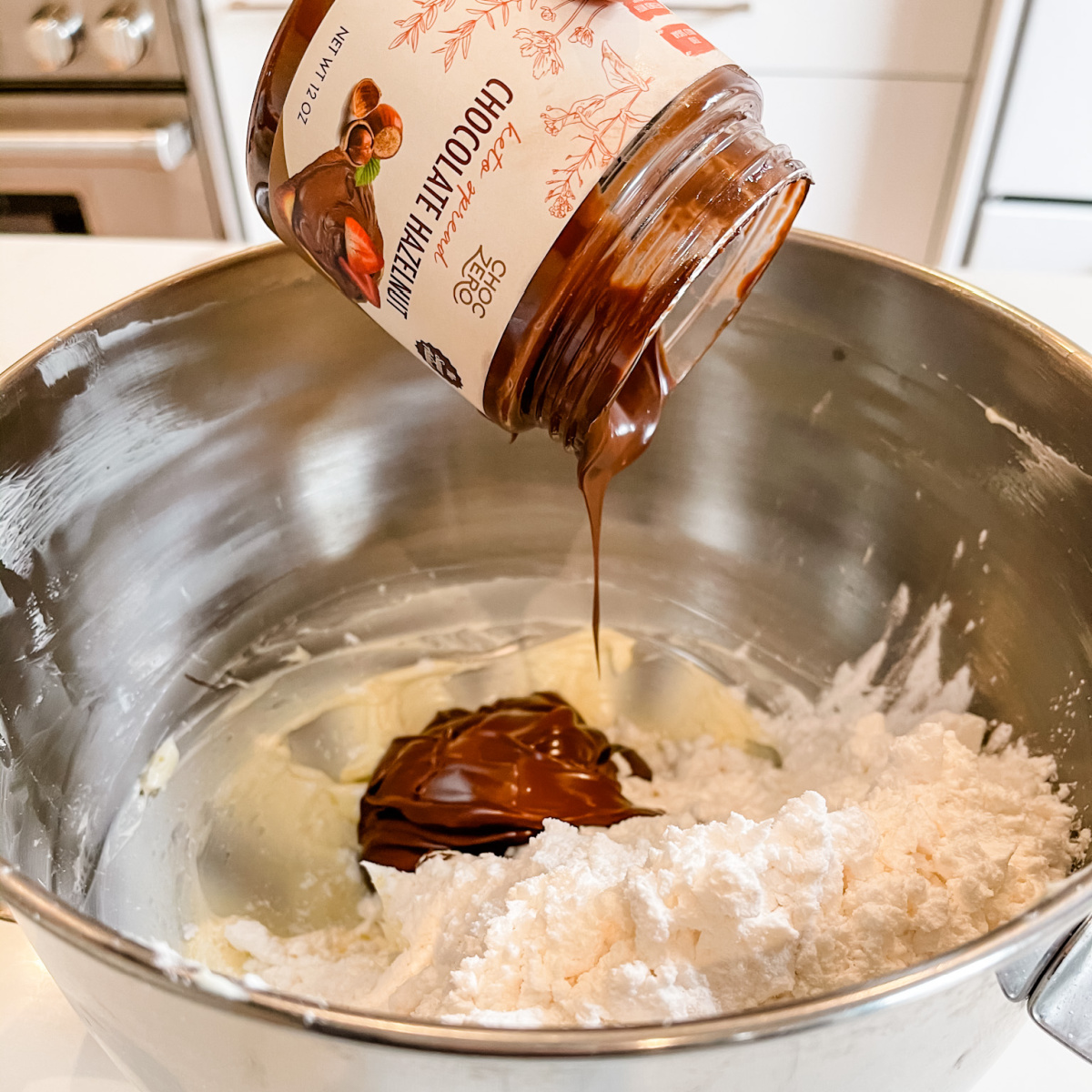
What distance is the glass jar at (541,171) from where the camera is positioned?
501 mm

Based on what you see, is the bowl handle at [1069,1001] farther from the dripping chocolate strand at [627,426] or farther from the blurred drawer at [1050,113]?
the blurred drawer at [1050,113]

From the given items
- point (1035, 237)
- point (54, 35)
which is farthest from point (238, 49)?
point (1035, 237)

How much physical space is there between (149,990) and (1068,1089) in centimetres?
46

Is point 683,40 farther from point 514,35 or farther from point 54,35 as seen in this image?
point 54,35

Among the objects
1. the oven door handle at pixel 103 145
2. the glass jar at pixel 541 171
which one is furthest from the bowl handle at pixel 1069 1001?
the oven door handle at pixel 103 145

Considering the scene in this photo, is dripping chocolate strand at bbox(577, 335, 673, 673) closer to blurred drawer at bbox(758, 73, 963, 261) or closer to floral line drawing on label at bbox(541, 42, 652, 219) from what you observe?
floral line drawing on label at bbox(541, 42, 652, 219)

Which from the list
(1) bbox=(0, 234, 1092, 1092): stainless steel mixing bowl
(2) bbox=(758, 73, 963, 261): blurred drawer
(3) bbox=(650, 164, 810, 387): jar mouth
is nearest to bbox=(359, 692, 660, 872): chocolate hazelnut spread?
(1) bbox=(0, 234, 1092, 1092): stainless steel mixing bowl

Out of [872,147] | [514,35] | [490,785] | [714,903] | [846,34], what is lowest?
[490,785]

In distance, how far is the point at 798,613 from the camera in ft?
2.87

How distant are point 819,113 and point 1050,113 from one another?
0.29 m

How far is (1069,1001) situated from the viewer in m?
0.43

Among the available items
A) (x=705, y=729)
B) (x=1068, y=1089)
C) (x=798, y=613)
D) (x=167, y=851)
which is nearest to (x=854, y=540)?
(x=798, y=613)

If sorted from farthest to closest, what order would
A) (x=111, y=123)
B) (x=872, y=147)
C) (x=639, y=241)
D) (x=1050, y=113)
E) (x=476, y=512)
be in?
(x=111, y=123) < (x=872, y=147) < (x=1050, y=113) < (x=476, y=512) < (x=639, y=241)

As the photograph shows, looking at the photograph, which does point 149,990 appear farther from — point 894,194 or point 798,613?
point 894,194
